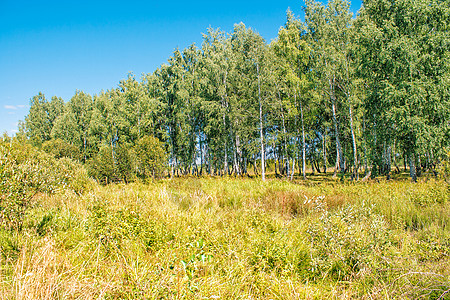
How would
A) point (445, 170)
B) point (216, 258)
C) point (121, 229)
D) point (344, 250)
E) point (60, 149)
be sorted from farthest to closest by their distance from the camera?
point (60, 149) → point (445, 170) → point (121, 229) → point (344, 250) → point (216, 258)

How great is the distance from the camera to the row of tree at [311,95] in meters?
14.5

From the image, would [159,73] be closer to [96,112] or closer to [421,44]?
[96,112]

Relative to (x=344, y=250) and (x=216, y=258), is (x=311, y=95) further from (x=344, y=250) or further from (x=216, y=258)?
(x=216, y=258)

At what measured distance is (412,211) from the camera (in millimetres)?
6953

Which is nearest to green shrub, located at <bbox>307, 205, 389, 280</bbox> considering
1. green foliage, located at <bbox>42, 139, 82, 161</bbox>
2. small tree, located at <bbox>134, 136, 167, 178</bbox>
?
small tree, located at <bbox>134, 136, 167, 178</bbox>

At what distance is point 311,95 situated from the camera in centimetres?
2219

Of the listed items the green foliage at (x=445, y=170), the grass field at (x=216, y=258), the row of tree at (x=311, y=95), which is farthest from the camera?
the row of tree at (x=311, y=95)

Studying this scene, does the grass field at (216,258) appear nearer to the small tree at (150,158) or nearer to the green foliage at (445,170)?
the green foliage at (445,170)

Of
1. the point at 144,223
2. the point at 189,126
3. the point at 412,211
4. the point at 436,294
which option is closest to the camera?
the point at 436,294

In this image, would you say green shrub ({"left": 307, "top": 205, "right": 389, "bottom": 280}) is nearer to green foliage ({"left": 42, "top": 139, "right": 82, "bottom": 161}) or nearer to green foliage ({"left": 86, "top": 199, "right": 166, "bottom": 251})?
green foliage ({"left": 86, "top": 199, "right": 166, "bottom": 251})

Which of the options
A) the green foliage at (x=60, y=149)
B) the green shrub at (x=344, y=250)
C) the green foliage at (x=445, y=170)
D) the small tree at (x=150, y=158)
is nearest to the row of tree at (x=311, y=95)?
the green foliage at (x=60, y=149)

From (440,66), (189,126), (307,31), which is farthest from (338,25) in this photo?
(189,126)

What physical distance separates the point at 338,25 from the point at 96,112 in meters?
33.0

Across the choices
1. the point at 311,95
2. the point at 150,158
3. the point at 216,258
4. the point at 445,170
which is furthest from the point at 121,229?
the point at 311,95
